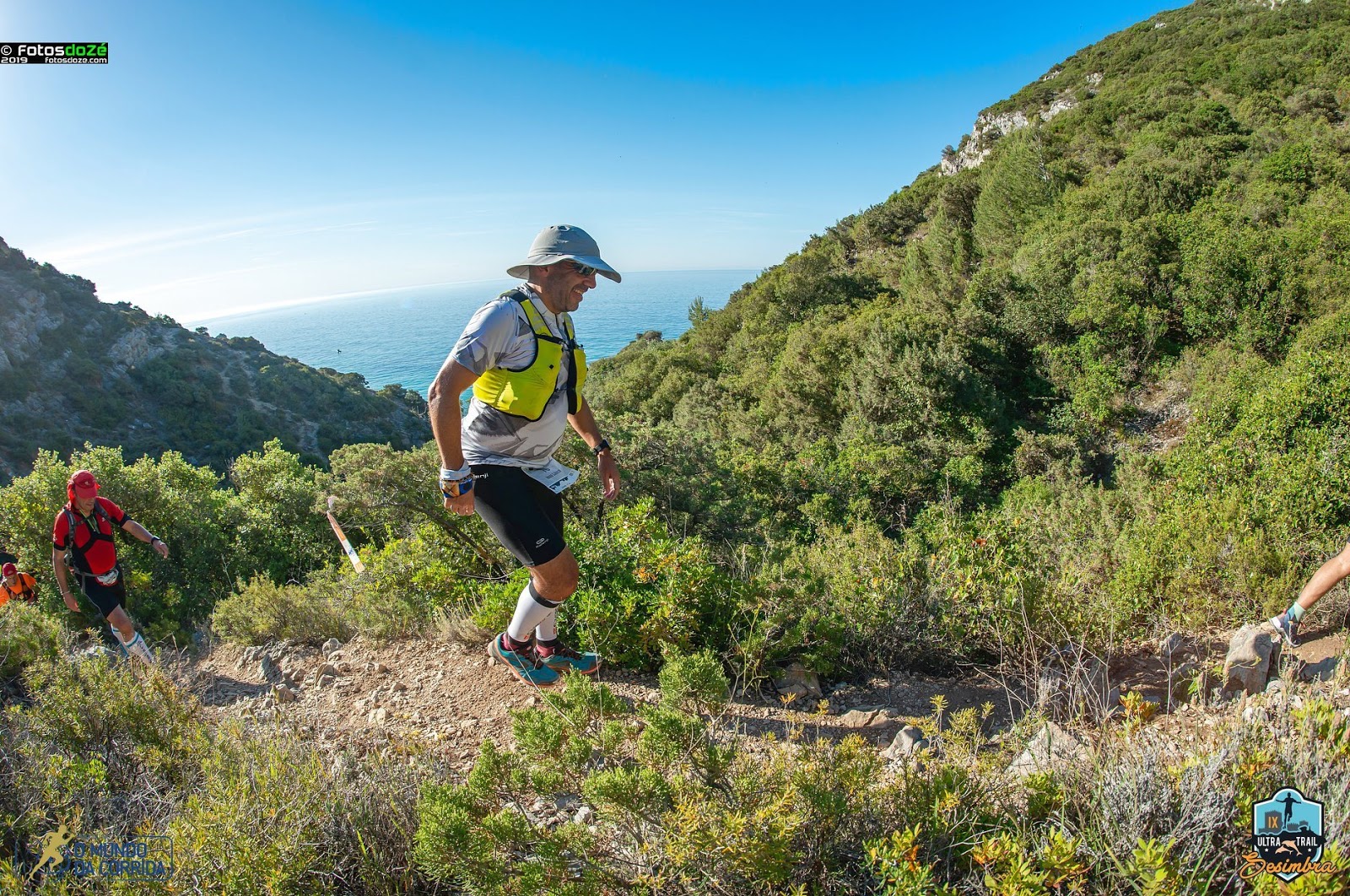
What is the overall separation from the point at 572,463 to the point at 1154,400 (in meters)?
15.5

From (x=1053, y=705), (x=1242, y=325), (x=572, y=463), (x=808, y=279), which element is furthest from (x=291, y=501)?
(x=808, y=279)

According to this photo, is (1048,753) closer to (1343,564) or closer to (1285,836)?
(1285,836)

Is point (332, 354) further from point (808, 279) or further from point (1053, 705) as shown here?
point (1053, 705)

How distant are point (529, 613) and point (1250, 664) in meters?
3.32

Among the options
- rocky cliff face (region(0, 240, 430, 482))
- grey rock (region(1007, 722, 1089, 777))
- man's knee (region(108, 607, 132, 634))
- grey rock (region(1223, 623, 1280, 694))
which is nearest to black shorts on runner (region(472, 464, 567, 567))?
grey rock (region(1007, 722, 1089, 777))

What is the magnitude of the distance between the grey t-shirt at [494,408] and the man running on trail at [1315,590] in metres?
3.53

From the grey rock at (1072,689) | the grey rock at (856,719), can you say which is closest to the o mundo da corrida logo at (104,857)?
the grey rock at (856,719)

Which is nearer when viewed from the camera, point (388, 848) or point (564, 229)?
point (388, 848)

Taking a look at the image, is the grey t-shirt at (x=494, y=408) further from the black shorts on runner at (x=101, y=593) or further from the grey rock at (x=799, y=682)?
the black shorts on runner at (x=101, y=593)

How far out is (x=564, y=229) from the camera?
264 cm

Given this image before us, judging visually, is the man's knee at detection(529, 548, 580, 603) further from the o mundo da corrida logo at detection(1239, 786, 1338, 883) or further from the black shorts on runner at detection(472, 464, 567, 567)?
the o mundo da corrida logo at detection(1239, 786, 1338, 883)


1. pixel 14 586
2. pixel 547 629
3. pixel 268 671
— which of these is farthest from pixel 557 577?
pixel 14 586

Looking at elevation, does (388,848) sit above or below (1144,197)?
below

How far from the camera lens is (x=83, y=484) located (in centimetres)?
488
